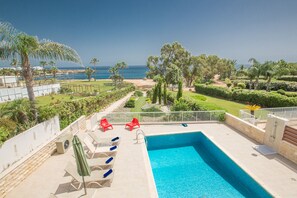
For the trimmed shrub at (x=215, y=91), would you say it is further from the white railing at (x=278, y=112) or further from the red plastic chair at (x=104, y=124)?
the red plastic chair at (x=104, y=124)

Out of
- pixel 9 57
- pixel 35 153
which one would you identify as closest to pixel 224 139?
pixel 35 153

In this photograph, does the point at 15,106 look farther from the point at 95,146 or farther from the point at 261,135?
the point at 261,135

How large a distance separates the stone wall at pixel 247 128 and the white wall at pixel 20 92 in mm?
31453

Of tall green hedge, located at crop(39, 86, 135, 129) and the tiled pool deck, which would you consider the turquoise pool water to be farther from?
tall green hedge, located at crop(39, 86, 135, 129)

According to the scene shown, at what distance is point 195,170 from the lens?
8.57 meters

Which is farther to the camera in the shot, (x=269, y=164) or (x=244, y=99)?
(x=244, y=99)

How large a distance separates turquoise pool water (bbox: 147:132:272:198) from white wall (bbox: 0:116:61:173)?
5.98 m

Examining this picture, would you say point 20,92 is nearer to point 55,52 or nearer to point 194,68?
point 55,52

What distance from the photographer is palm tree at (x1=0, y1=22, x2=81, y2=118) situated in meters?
8.70

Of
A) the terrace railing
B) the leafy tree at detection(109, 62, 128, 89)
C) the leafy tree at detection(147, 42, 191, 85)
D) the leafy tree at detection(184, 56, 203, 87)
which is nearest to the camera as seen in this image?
the terrace railing

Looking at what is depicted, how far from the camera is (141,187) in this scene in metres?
6.27

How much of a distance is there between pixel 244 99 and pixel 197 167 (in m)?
18.9

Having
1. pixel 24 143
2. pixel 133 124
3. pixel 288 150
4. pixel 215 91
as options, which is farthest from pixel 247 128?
pixel 215 91

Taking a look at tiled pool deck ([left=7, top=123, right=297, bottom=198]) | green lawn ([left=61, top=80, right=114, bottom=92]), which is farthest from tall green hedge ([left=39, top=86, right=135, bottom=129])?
green lawn ([left=61, top=80, right=114, bottom=92])
